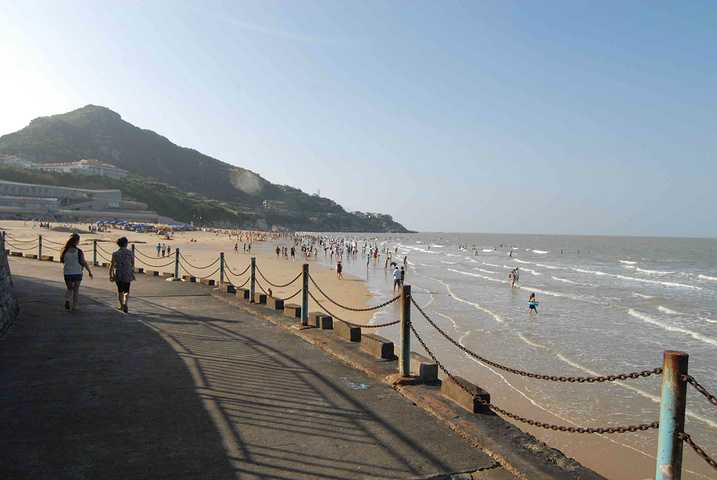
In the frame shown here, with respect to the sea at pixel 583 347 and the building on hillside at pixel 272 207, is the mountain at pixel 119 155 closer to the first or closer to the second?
the building on hillside at pixel 272 207

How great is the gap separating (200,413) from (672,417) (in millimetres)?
3768

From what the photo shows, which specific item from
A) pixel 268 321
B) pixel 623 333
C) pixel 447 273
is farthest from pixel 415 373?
pixel 447 273

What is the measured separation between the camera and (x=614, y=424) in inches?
313

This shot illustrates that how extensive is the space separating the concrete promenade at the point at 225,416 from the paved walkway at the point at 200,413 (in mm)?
15

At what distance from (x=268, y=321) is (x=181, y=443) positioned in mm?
5166

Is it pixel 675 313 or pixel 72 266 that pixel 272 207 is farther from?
pixel 72 266

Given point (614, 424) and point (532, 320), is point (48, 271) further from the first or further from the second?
point (532, 320)

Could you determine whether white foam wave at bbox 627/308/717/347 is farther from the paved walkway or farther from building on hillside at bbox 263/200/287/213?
building on hillside at bbox 263/200/287/213

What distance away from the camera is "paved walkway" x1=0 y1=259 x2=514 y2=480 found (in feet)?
10.7

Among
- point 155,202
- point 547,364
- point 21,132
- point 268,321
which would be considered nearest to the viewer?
point 268,321

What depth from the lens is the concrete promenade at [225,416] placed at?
3293 mm

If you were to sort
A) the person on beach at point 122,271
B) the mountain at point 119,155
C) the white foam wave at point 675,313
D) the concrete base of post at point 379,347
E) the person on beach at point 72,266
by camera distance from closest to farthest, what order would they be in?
the concrete base of post at point 379,347 < the person on beach at point 72,266 < the person on beach at point 122,271 < the white foam wave at point 675,313 < the mountain at point 119,155

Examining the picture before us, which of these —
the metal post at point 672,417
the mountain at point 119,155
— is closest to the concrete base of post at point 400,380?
the metal post at point 672,417

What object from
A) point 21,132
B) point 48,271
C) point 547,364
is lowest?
point 547,364
